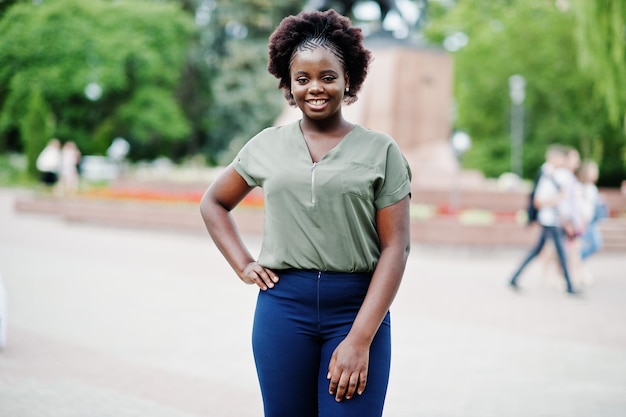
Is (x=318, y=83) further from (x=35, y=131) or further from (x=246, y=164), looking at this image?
(x=35, y=131)

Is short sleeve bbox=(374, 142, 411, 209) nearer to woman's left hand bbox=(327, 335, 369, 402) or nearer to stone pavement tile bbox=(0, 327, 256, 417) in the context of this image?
woman's left hand bbox=(327, 335, 369, 402)

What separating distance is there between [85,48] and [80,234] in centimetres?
1990

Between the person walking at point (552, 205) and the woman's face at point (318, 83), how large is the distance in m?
7.58

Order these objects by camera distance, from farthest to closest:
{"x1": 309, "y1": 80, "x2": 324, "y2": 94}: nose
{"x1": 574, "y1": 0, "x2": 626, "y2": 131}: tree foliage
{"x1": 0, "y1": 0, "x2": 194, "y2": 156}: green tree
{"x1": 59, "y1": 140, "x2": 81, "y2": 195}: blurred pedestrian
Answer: {"x1": 0, "y1": 0, "x2": 194, "y2": 156}: green tree → {"x1": 59, "y1": 140, "x2": 81, "y2": 195}: blurred pedestrian → {"x1": 574, "y1": 0, "x2": 626, "y2": 131}: tree foliage → {"x1": 309, "y1": 80, "x2": 324, "y2": 94}: nose

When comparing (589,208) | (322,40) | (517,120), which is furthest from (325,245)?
(517,120)

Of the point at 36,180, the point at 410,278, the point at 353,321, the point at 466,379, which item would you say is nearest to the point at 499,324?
the point at 466,379

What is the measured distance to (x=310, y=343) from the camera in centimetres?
255

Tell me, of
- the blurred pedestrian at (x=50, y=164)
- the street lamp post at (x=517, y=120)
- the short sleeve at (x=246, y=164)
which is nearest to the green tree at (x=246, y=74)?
the street lamp post at (x=517, y=120)

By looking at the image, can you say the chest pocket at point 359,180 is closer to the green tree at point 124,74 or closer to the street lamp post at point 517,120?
the green tree at point 124,74

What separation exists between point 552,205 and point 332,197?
7.78m

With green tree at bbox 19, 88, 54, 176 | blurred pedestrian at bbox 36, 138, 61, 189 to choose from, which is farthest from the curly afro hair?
green tree at bbox 19, 88, 54, 176

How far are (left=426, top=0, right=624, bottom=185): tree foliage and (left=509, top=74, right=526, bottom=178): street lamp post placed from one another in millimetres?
471

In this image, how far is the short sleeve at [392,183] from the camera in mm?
2504

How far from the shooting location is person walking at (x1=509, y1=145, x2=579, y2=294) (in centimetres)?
970
